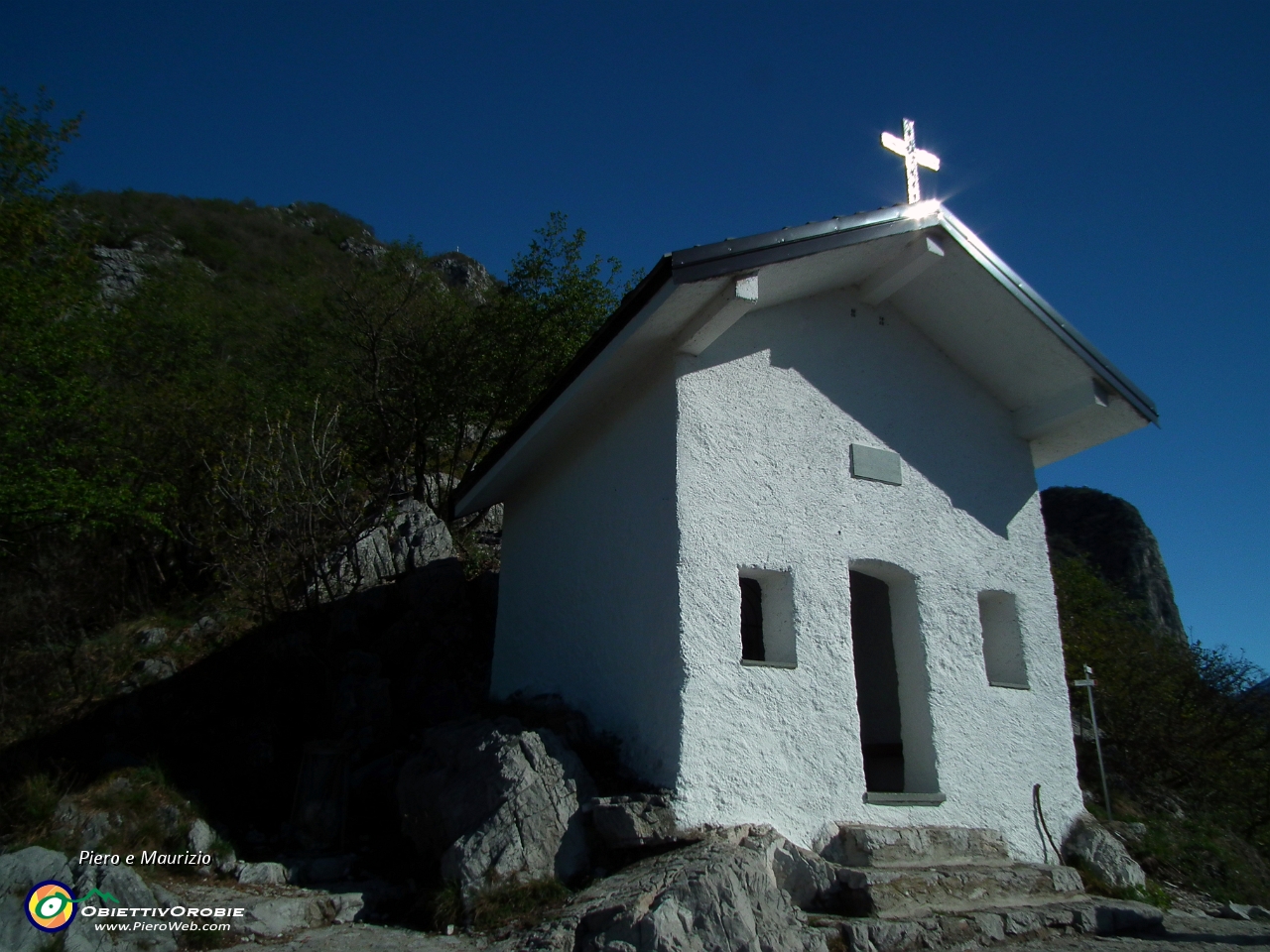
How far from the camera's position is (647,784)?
6266mm

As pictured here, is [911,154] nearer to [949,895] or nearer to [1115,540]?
[949,895]

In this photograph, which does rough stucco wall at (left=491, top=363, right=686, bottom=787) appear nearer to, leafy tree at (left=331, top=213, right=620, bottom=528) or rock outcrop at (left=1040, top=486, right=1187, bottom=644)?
leafy tree at (left=331, top=213, right=620, bottom=528)

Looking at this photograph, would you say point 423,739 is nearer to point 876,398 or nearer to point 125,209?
point 876,398

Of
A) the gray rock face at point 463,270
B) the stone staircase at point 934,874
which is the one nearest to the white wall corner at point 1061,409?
the stone staircase at point 934,874

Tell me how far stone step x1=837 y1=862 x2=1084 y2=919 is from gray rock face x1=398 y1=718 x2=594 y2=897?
193cm

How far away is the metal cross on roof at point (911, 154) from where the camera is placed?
8305 millimetres

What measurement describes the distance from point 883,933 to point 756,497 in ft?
11.0

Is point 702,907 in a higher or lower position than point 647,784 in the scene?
lower

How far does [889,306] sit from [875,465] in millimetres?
1981

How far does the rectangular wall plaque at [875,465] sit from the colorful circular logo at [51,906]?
6.68 m

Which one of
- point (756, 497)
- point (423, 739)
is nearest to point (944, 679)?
point (756, 497)

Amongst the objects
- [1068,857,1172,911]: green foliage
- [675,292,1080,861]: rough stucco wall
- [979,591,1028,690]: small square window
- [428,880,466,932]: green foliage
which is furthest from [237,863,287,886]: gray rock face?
[1068,857,1172,911]: green foliage

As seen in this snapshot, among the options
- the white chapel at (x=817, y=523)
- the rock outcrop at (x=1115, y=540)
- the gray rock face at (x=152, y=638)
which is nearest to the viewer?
the white chapel at (x=817, y=523)

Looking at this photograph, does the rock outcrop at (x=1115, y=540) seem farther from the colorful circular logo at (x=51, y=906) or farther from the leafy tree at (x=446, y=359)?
the colorful circular logo at (x=51, y=906)
